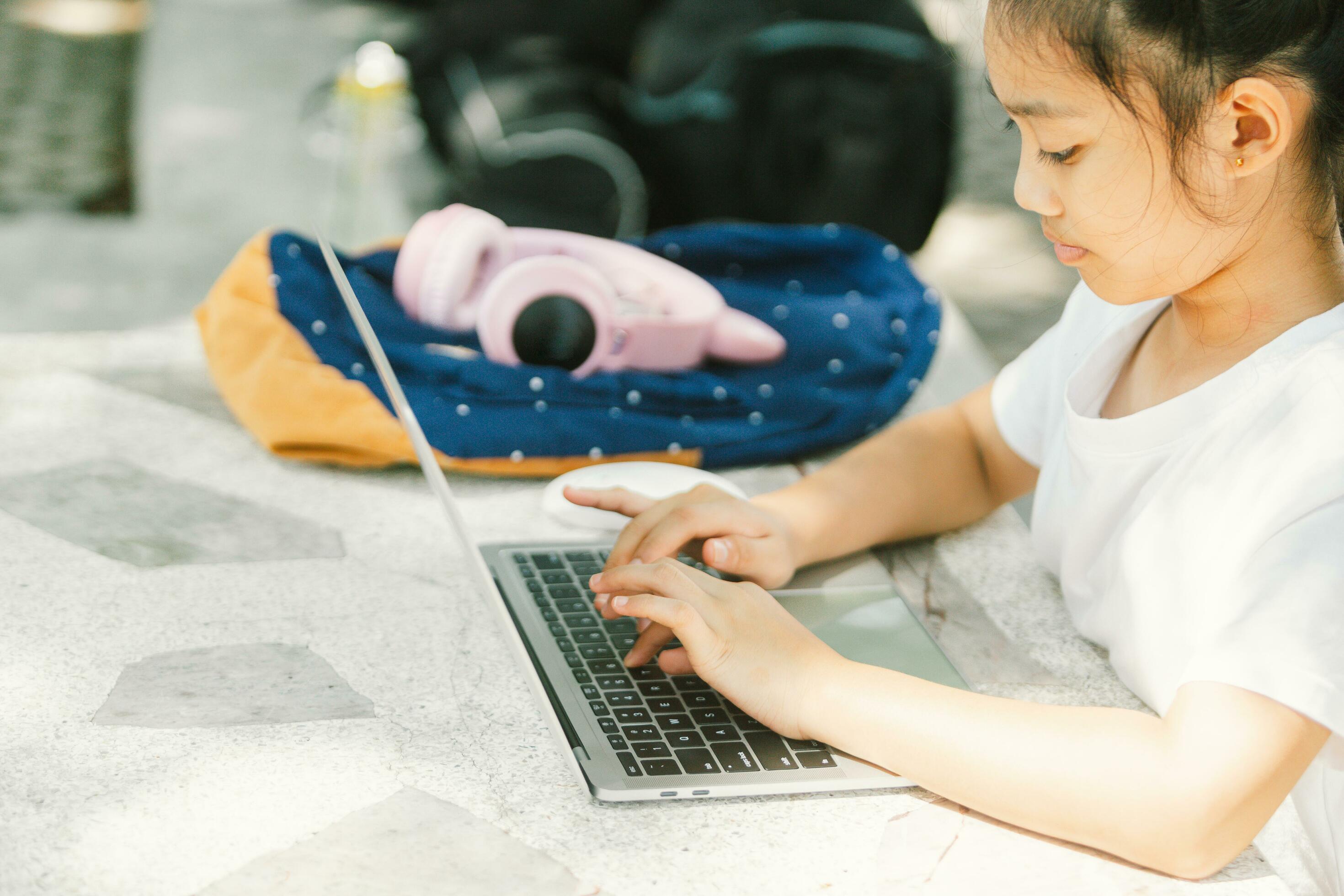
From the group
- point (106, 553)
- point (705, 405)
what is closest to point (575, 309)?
point (705, 405)

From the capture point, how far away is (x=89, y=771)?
0.65m

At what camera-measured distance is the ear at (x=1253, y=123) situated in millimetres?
687

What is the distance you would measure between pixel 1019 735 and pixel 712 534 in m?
0.27

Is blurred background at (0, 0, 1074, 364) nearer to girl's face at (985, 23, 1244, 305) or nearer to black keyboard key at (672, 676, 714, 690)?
black keyboard key at (672, 676, 714, 690)

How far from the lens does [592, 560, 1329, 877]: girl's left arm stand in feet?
2.06

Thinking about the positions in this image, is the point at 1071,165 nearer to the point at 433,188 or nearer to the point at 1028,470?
the point at 1028,470

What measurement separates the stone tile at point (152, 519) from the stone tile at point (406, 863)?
31 cm

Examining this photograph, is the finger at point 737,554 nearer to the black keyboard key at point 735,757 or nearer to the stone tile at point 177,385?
the black keyboard key at point 735,757

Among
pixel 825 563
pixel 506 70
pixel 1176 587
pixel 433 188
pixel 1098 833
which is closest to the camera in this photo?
pixel 1098 833

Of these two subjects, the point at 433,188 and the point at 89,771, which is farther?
the point at 433,188

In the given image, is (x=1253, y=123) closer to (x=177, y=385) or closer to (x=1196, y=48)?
(x=1196, y=48)

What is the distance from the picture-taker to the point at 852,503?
37.9 inches

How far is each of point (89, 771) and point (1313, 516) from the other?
0.64 m

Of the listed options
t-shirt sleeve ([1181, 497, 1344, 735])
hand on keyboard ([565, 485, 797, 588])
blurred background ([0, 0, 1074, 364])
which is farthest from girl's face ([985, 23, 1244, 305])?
blurred background ([0, 0, 1074, 364])
